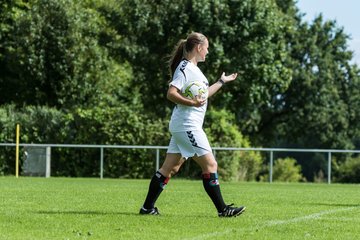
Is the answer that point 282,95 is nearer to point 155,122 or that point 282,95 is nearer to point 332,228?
point 155,122

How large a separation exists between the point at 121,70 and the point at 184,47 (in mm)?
36013

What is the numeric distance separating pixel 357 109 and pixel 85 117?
33071mm

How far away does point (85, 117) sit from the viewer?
→ 106 ft

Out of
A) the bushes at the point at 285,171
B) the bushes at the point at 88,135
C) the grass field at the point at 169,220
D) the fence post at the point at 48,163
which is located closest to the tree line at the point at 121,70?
the bushes at the point at 88,135

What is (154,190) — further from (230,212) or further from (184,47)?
(184,47)

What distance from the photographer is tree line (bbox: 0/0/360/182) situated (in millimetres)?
31781

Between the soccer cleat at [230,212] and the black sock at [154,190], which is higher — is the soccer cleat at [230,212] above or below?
below

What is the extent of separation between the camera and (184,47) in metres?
10.6

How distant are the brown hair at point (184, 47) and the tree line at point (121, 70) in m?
20.1

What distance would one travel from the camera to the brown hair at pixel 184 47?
1046 cm

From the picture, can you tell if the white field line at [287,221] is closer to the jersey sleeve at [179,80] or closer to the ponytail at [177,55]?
the jersey sleeve at [179,80]

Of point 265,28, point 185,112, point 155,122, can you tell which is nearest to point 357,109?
point 265,28

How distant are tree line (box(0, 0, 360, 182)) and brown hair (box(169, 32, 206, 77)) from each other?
2010 centimetres

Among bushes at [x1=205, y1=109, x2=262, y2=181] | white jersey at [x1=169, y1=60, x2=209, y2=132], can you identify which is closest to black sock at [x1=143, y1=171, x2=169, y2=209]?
white jersey at [x1=169, y1=60, x2=209, y2=132]
